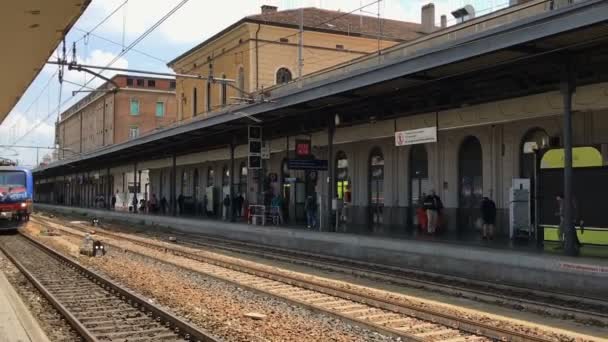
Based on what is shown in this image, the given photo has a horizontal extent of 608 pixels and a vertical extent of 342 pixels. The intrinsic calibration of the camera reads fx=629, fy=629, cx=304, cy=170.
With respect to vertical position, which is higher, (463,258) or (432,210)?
(432,210)

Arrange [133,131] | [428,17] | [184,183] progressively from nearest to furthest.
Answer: [428,17]
[184,183]
[133,131]

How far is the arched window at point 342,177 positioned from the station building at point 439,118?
0.16ft

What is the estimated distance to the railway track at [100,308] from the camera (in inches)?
340

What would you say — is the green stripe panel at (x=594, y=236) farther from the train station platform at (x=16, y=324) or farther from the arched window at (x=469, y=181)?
the train station platform at (x=16, y=324)

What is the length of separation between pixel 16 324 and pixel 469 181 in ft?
60.0

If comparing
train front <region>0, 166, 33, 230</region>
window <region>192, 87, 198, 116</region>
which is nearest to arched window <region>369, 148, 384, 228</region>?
train front <region>0, 166, 33, 230</region>

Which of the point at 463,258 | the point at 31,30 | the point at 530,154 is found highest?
the point at 31,30

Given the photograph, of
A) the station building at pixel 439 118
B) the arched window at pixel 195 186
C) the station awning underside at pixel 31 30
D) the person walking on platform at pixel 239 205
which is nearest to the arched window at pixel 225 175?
the station building at pixel 439 118

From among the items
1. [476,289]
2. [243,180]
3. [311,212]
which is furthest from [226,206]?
[476,289]

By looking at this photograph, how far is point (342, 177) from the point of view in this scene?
30.7 metres

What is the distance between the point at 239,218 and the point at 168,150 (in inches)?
418

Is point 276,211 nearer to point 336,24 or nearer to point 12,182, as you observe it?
point 12,182

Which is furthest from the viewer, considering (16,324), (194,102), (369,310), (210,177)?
(194,102)

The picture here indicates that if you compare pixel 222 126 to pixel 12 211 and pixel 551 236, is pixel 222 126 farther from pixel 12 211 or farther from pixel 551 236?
pixel 551 236
